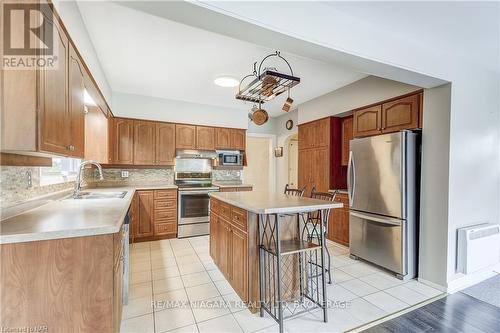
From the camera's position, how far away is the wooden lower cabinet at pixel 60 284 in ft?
3.80

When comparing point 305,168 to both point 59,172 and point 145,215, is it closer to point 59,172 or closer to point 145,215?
point 145,215

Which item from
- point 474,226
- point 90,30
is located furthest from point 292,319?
point 90,30

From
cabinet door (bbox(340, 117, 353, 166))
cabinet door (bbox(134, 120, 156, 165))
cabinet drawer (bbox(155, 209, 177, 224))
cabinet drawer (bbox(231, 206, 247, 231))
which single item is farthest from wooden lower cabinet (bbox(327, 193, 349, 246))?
cabinet door (bbox(134, 120, 156, 165))

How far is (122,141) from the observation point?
4156 millimetres

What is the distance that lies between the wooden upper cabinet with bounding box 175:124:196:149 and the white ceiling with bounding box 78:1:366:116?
2.09ft

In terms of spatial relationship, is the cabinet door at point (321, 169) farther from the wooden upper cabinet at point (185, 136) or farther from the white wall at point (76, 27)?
the white wall at point (76, 27)

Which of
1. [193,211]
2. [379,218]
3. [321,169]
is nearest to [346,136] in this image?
[321,169]

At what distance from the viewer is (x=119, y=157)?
413 cm

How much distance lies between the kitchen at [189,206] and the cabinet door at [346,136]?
24mm

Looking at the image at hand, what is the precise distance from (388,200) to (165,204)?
3462 millimetres

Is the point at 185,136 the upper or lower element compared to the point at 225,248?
upper

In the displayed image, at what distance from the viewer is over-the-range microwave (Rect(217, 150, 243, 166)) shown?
4898 mm

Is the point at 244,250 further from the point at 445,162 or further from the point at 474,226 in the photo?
the point at 474,226

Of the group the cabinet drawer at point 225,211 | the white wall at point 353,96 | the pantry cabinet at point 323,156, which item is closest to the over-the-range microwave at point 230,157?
the pantry cabinet at point 323,156
